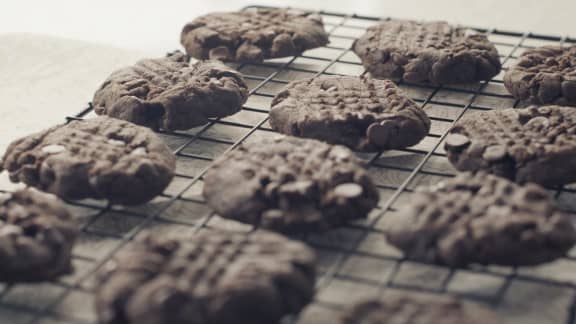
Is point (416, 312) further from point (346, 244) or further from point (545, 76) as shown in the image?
point (545, 76)

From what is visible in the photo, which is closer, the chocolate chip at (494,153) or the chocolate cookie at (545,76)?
the chocolate chip at (494,153)

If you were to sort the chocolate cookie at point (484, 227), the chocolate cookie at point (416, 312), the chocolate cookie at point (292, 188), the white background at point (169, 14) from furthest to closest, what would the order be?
1. the white background at point (169, 14)
2. the chocolate cookie at point (292, 188)
3. the chocolate cookie at point (484, 227)
4. the chocolate cookie at point (416, 312)

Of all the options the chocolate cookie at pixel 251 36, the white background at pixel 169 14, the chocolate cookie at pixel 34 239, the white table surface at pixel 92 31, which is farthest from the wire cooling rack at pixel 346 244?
the white background at pixel 169 14

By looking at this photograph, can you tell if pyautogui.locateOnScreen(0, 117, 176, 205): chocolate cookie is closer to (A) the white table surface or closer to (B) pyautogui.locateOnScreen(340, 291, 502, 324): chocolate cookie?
(A) the white table surface

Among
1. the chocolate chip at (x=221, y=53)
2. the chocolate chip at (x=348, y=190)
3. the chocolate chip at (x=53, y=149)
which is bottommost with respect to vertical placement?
the chocolate chip at (x=221, y=53)

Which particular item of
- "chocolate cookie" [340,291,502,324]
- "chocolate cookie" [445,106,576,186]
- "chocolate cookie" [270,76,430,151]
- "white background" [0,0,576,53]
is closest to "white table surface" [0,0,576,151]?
"white background" [0,0,576,53]

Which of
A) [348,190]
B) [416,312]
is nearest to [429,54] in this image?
[348,190]

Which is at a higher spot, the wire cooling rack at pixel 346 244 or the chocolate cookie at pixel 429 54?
the chocolate cookie at pixel 429 54

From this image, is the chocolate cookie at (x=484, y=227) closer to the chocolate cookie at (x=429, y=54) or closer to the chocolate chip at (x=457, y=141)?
the chocolate chip at (x=457, y=141)
